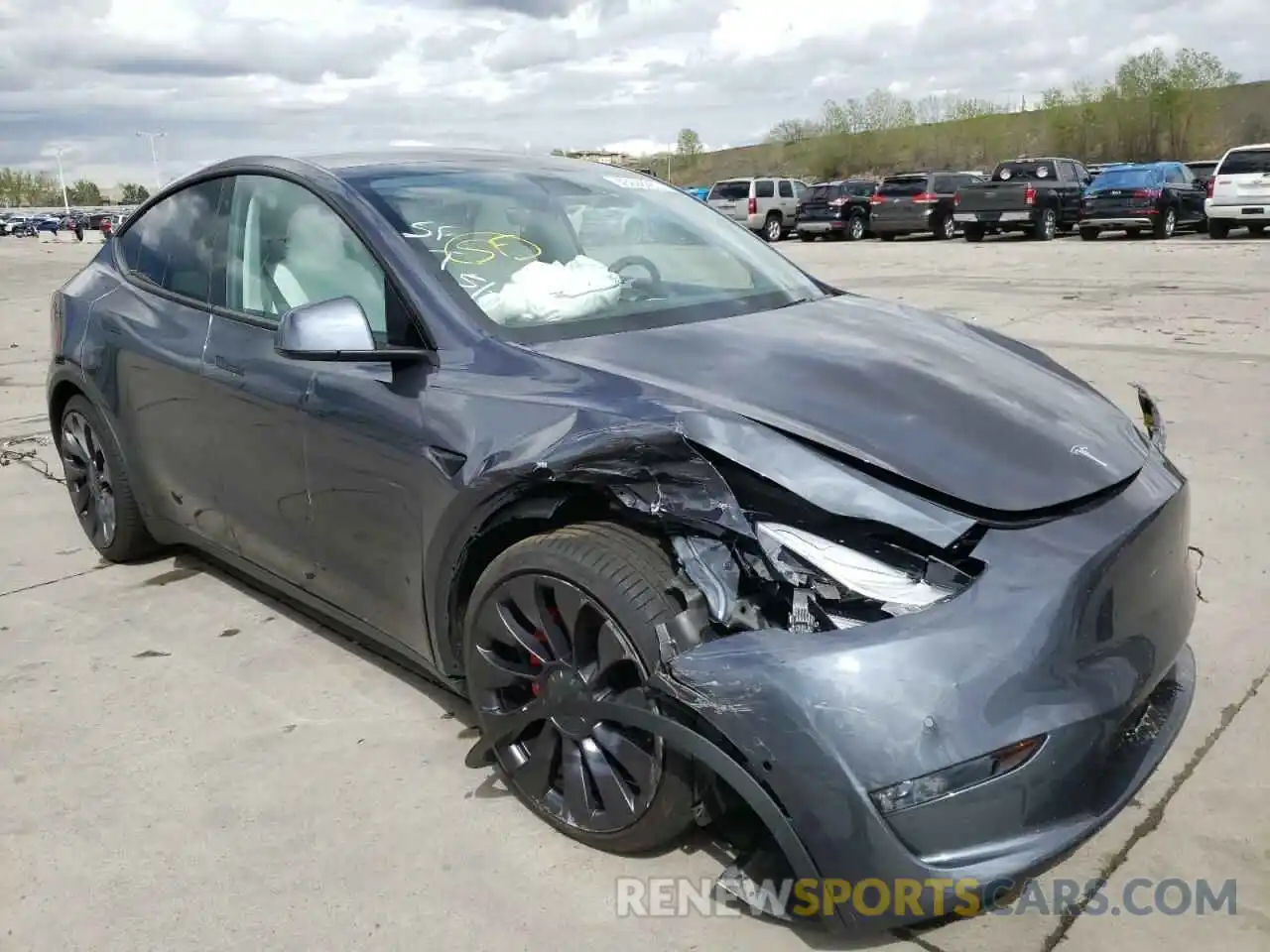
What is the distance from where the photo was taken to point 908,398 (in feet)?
7.95

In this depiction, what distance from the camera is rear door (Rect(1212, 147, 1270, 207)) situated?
1978 centimetres

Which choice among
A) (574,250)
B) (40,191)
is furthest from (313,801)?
(40,191)

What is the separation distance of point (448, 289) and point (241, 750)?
1.43 m

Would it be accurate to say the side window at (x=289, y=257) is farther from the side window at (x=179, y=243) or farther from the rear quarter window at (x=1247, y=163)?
the rear quarter window at (x=1247, y=163)

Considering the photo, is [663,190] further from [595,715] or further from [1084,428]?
[595,715]

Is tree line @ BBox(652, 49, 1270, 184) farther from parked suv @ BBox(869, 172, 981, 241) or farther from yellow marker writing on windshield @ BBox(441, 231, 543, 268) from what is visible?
yellow marker writing on windshield @ BBox(441, 231, 543, 268)

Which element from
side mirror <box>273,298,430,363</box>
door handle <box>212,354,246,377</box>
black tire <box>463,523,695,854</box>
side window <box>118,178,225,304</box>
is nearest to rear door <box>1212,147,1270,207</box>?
side window <box>118,178,225,304</box>

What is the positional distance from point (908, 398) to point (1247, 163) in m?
21.7

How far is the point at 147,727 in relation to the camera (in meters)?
3.14

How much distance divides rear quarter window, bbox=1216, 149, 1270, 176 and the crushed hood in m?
20.5

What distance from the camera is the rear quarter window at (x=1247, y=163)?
19.8 meters

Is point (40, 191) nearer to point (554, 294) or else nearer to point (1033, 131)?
point (1033, 131)

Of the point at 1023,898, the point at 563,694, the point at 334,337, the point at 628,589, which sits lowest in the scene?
the point at 1023,898

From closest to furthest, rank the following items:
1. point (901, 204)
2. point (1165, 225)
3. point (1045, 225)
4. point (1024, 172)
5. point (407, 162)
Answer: point (407, 162) < point (1165, 225) < point (1045, 225) < point (1024, 172) < point (901, 204)
